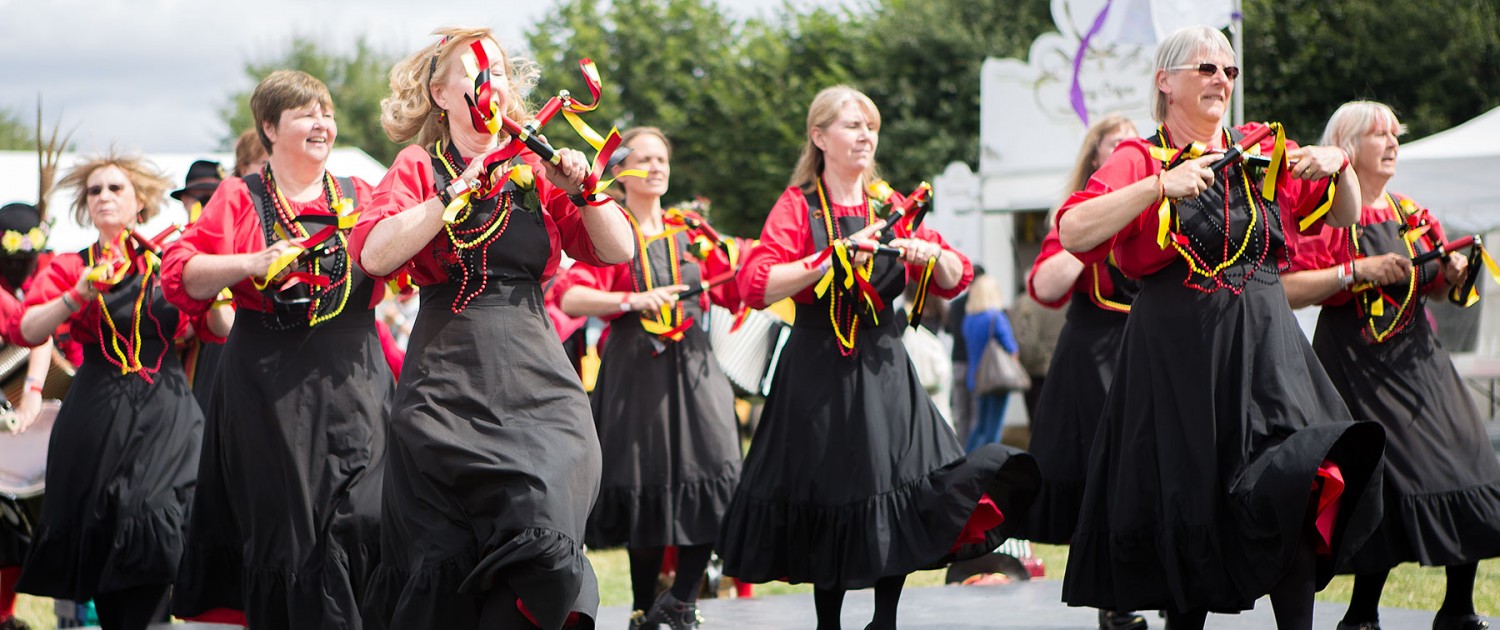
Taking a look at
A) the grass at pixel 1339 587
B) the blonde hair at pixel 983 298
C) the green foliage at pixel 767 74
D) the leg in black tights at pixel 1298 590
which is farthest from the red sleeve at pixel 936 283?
the green foliage at pixel 767 74

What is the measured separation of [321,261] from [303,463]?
60 centimetres

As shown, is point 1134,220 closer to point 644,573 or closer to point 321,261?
point 321,261

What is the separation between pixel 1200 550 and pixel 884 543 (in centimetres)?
107

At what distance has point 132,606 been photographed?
208 inches

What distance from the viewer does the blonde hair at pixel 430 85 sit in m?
3.83

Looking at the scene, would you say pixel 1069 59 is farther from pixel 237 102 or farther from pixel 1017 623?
pixel 237 102

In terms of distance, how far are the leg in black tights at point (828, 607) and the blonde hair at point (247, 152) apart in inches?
115

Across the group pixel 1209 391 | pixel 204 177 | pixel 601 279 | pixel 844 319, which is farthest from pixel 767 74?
pixel 1209 391

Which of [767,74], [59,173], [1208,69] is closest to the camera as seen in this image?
[1208,69]

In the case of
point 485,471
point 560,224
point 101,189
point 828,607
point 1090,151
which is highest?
point 1090,151

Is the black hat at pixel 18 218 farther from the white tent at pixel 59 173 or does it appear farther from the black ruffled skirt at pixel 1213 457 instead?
the white tent at pixel 59 173

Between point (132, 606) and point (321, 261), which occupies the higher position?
point (321, 261)

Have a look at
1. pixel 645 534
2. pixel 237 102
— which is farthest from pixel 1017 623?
pixel 237 102

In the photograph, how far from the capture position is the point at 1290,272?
4.98 metres
